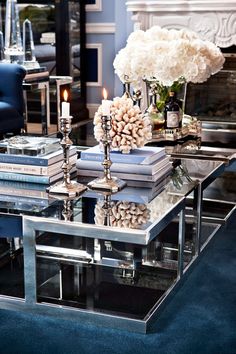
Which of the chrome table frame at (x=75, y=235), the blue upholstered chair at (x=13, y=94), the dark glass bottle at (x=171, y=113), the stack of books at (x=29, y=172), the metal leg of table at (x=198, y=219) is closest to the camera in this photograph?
the chrome table frame at (x=75, y=235)

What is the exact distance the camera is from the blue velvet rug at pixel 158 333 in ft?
4.96

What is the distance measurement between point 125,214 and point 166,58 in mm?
946

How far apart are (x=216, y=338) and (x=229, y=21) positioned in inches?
120

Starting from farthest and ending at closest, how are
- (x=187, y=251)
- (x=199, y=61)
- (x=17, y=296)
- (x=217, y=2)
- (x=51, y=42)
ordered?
(x=51, y=42) < (x=217, y=2) < (x=199, y=61) < (x=187, y=251) < (x=17, y=296)

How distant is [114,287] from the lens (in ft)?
5.95

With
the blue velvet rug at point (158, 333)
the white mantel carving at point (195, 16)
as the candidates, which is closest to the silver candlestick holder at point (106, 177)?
the blue velvet rug at point (158, 333)

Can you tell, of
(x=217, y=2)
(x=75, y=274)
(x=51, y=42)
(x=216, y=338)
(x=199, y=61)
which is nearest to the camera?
(x=216, y=338)

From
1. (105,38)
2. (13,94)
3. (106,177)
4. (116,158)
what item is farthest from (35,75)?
(106,177)

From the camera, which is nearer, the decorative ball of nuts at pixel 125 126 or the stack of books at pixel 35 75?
the decorative ball of nuts at pixel 125 126

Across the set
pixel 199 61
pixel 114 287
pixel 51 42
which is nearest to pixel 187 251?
pixel 114 287

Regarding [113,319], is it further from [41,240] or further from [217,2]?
[217,2]

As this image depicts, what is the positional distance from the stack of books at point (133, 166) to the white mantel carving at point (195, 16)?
2.40 metres

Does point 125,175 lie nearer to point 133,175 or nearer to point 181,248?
point 133,175

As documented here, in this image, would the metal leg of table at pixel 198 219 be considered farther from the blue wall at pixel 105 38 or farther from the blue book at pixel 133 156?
the blue wall at pixel 105 38
